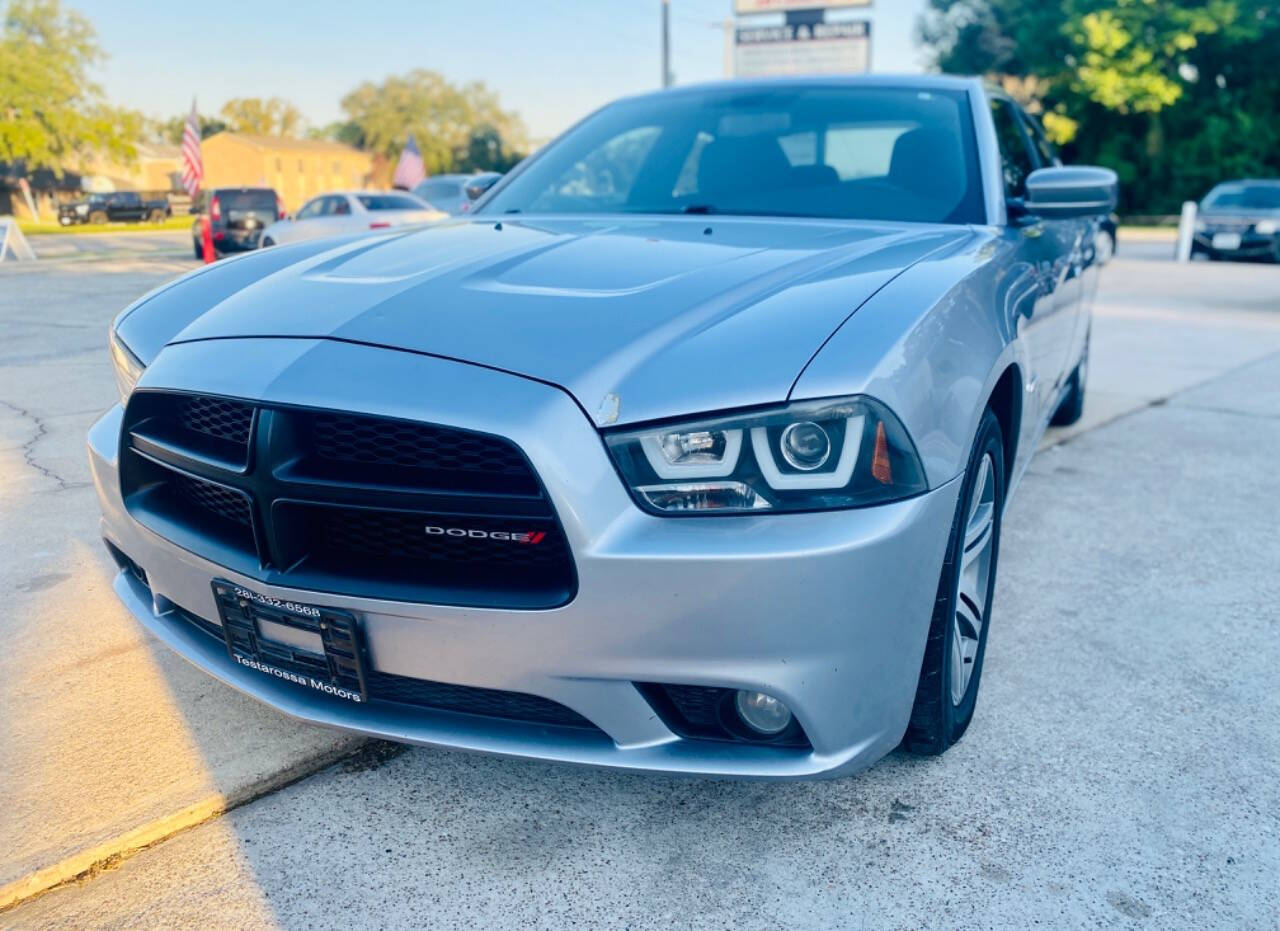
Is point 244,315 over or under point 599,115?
→ under

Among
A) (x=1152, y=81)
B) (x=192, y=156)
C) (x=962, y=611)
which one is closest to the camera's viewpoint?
(x=962, y=611)

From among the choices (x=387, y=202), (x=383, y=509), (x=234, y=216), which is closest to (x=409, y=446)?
(x=383, y=509)

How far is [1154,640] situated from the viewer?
9.25 ft

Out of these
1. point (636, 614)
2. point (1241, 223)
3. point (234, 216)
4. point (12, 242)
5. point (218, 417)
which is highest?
point (218, 417)

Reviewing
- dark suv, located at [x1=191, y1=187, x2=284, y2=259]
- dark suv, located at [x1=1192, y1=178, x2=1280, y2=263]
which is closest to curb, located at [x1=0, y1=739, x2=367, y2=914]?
dark suv, located at [x1=191, y1=187, x2=284, y2=259]

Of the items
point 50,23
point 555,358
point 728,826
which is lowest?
point 728,826

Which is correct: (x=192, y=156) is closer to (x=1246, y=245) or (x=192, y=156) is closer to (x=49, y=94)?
(x=1246, y=245)

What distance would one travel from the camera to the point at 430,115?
81.0 meters

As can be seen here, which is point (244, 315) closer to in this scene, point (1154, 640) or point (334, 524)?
point (334, 524)

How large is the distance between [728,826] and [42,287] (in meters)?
12.9

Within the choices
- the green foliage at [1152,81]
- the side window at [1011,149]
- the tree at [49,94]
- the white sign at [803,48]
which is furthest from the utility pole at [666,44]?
the tree at [49,94]

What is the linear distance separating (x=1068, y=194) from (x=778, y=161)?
0.83 metres

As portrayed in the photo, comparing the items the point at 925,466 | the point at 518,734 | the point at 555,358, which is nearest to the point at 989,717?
the point at 925,466

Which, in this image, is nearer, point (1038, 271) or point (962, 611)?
point (962, 611)
